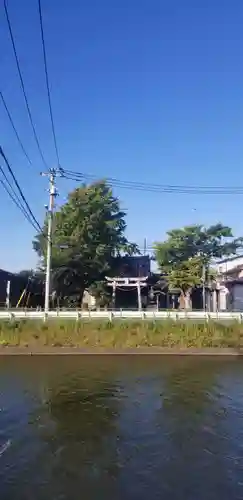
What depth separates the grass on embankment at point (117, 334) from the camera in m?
26.7

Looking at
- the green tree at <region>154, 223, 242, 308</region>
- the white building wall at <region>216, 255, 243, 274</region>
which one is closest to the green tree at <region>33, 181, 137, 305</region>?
the green tree at <region>154, 223, 242, 308</region>

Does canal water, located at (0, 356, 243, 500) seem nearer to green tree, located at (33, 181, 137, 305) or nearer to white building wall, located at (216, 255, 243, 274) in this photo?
green tree, located at (33, 181, 137, 305)

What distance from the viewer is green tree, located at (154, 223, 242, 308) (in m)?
40.6

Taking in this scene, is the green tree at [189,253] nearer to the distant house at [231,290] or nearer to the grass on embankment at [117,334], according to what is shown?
the distant house at [231,290]

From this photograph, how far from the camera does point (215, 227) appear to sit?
157 feet

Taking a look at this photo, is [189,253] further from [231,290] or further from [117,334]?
[117,334]

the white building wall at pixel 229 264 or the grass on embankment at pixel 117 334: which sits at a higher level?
the white building wall at pixel 229 264

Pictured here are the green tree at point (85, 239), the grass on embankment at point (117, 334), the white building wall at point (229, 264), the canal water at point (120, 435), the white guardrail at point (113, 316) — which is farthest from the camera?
the white building wall at point (229, 264)

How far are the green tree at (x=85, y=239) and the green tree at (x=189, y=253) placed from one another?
3456mm

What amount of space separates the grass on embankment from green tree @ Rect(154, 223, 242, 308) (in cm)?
1251

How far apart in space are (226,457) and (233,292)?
113 feet

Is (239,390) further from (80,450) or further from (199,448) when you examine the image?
(80,450)

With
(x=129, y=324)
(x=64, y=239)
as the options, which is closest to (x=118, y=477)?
(x=129, y=324)

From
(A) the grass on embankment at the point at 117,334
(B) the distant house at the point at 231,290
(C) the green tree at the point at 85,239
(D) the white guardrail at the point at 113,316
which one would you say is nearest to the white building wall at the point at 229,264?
(B) the distant house at the point at 231,290
